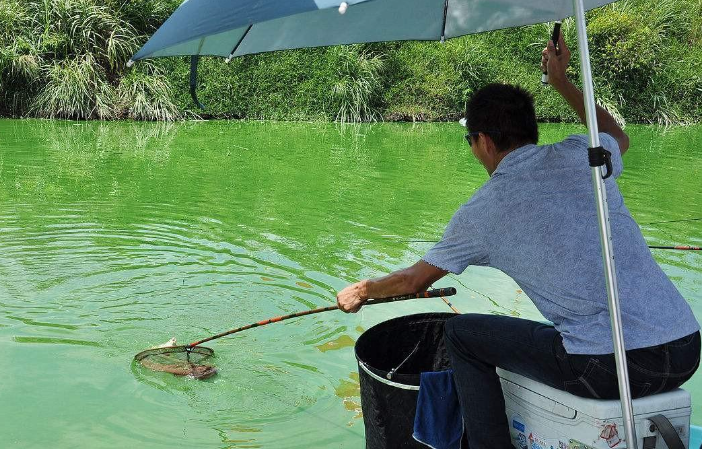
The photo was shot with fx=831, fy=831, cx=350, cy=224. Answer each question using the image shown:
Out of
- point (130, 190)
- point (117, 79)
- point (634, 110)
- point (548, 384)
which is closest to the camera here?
point (548, 384)

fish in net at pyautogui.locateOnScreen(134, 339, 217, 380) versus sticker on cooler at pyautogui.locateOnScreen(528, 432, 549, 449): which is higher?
sticker on cooler at pyautogui.locateOnScreen(528, 432, 549, 449)

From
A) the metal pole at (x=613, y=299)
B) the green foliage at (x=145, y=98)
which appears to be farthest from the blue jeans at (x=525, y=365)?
the green foliage at (x=145, y=98)

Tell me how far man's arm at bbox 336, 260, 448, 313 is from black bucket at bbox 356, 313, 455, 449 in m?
0.18

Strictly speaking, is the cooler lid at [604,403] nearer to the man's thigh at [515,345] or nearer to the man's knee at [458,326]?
the man's thigh at [515,345]

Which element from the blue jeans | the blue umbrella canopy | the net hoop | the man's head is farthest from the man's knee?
the net hoop

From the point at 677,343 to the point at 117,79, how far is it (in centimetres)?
1893

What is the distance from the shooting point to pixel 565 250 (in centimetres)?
223

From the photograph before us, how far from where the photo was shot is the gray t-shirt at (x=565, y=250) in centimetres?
219

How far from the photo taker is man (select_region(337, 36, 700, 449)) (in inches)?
86.1

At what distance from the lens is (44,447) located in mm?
3332

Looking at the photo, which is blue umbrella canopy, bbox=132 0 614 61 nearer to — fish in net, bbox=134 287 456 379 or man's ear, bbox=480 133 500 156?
man's ear, bbox=480 133 500 156

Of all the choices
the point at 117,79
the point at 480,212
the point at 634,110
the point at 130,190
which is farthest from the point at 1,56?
the point at 480,212

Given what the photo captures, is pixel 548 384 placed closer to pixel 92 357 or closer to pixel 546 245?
pixel 546 245

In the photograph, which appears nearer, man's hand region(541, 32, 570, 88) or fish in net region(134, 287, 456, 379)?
man's hand region(541, 32, 570, 88)
